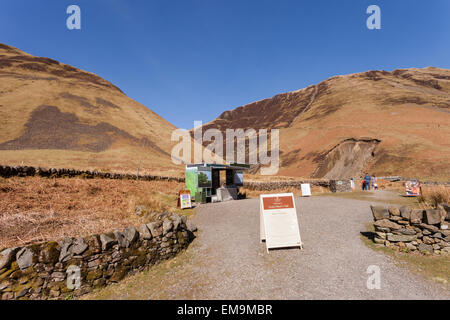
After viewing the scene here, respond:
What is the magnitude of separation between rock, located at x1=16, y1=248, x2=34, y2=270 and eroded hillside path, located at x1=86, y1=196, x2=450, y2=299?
1.65 meters

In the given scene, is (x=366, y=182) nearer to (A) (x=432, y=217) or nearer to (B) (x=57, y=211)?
(A) (x=432, y=217)

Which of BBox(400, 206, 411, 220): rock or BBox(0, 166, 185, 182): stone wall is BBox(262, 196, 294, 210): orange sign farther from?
BBox(0, 166, 185, 182): stone wall

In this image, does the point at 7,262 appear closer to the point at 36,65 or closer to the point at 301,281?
the point at 301,281

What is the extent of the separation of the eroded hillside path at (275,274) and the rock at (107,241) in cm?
102

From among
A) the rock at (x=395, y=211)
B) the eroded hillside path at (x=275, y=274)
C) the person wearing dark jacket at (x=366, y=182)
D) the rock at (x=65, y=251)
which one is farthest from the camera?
the person wearing dark jacket at (x=366, y=182)

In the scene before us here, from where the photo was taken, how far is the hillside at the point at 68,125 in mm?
40844

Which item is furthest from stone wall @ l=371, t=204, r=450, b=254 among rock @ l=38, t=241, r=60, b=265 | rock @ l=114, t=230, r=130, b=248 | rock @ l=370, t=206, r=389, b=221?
rock @ l=38, t=241, r=60, b=265

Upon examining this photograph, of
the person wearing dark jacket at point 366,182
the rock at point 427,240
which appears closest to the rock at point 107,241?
the rock at point 427,240

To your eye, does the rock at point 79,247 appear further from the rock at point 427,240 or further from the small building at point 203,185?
the small building at point 203,185

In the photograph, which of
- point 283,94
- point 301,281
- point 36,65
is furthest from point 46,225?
point 283,94

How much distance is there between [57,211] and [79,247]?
18.1 feet
